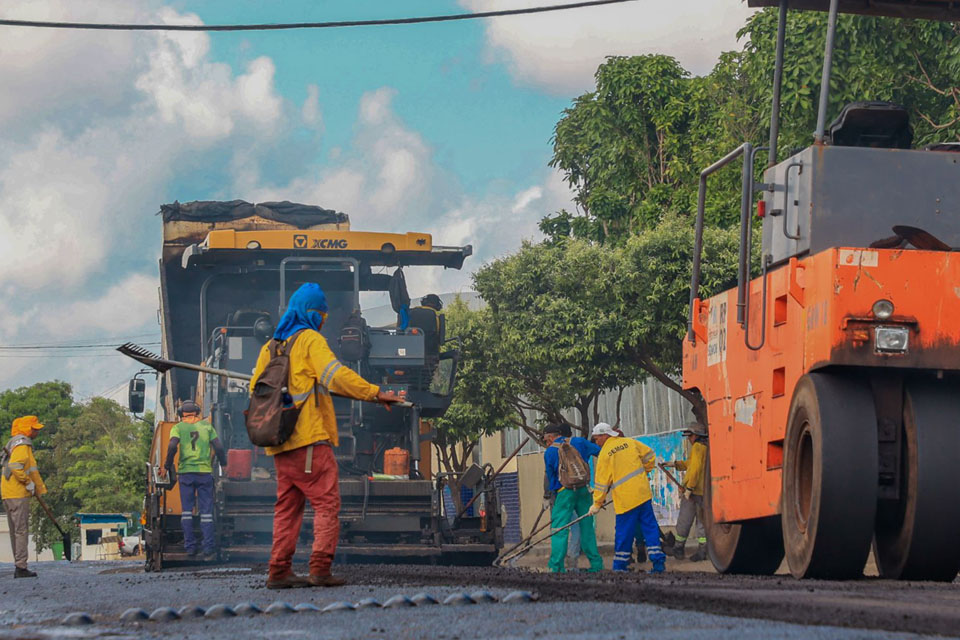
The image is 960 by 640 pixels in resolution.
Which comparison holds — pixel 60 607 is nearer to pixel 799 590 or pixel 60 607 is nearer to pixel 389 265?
pixel 799 590

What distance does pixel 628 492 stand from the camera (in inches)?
480

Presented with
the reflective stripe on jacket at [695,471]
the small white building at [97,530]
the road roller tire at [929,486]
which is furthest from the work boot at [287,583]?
the small white building at [97,530]

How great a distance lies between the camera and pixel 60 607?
718 centimetres

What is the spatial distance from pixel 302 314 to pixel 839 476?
2926 millimetres

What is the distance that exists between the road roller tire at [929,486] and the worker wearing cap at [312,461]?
2736 millimetres

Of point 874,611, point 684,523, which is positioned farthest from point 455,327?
point 874,611

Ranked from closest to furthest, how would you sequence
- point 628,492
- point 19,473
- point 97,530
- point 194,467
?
point 628,492 → point 194,467 → point 19,473 → point 97,530

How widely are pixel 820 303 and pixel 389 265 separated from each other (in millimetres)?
7679

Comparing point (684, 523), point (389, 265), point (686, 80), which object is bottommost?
point (684, 523)

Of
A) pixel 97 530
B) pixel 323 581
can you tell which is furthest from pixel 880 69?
pixel 97 530

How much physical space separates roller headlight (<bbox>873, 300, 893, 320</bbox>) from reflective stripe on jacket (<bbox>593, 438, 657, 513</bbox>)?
15.6 feet

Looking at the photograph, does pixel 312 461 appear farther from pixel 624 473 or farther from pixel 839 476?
pixel 624 473

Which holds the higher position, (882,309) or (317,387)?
(882,309)

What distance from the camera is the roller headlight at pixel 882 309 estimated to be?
7.61 meters
